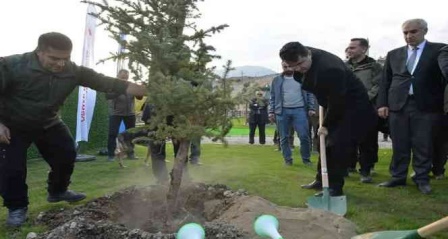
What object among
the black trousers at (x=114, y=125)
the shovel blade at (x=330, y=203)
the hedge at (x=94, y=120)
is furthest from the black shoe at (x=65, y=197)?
the hedge at (x=94, y=120)

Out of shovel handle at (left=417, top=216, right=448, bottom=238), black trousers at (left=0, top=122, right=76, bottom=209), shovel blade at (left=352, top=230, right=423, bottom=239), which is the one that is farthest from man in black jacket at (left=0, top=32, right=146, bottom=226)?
shovel handle at (left=417, top=216, right=448, bottom=238)

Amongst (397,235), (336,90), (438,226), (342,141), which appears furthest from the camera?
(342,141)

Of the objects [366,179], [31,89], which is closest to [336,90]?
[366,179]

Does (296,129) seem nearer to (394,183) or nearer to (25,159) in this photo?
(394,183)

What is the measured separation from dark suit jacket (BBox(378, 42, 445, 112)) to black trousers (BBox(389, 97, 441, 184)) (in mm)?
82

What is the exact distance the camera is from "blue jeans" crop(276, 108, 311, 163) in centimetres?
807

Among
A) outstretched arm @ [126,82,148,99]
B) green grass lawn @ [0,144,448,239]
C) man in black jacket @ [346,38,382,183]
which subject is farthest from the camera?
man in black jacket @ [346,38,382,183]

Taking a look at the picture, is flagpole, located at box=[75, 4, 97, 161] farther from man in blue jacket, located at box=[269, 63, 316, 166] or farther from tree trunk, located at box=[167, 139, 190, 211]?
tree trunk, located at box=[167, 139, 190, 211]

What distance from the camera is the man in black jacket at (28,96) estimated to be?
437 cm

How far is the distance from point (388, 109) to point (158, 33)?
11.1ft

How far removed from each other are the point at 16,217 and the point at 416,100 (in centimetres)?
447

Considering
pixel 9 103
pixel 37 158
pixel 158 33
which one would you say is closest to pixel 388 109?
pixel 158 33

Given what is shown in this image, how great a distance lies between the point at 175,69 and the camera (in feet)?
13.0

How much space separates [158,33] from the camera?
155 inches
